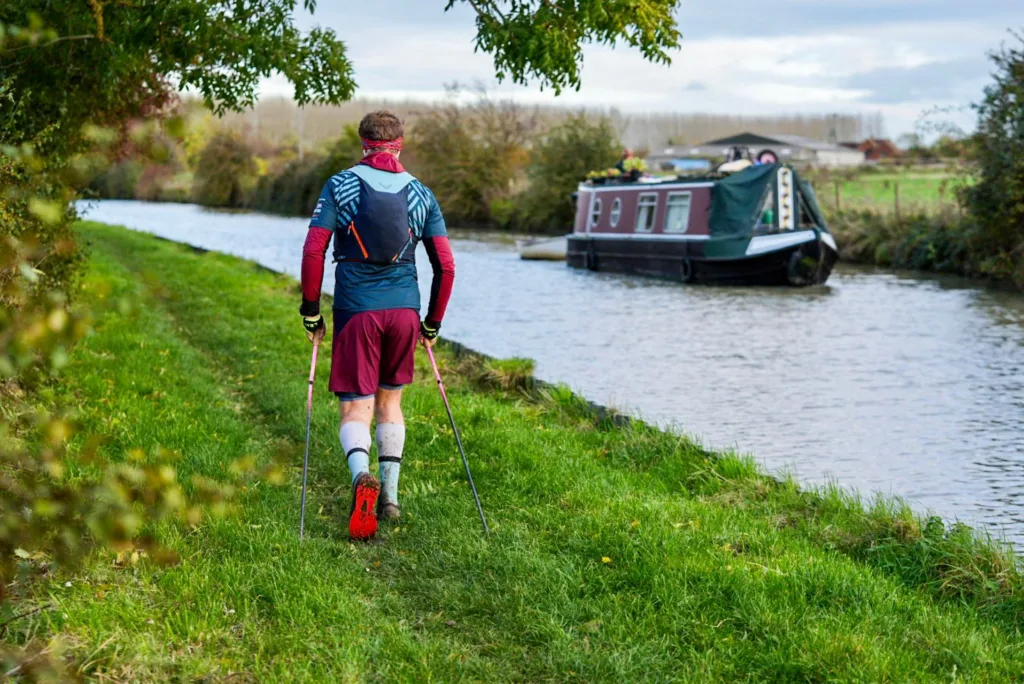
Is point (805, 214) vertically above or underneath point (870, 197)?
underneath

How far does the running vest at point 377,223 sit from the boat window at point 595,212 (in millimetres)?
27299

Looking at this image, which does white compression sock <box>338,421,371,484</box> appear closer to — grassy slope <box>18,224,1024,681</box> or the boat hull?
grassy slope <box>18,224,1024,681</box>

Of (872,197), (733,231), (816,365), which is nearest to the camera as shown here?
(816,365)

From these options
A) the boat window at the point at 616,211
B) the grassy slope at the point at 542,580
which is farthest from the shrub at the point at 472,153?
A: the grassy slope at the point at 542,580

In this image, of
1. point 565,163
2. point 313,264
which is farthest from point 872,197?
point 313,264

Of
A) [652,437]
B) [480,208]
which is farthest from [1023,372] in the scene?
[480,208]

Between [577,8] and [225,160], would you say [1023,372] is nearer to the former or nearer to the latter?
[577,8]

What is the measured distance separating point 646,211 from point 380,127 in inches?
1007

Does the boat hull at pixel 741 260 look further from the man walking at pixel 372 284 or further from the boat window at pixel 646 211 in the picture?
the man walking at pixel 372 284

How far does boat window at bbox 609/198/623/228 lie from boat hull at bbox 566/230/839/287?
128 centimetres

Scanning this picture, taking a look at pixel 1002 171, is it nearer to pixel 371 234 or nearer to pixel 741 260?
pixel 741 260

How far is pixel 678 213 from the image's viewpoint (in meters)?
29.9

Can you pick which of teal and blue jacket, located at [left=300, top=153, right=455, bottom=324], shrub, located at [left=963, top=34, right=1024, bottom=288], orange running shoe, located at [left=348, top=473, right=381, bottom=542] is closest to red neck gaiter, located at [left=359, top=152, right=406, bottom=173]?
teal and blue jacket, located at [left=300, top=153, right=455, bottom=324]

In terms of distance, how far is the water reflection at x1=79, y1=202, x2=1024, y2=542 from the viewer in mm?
9797
